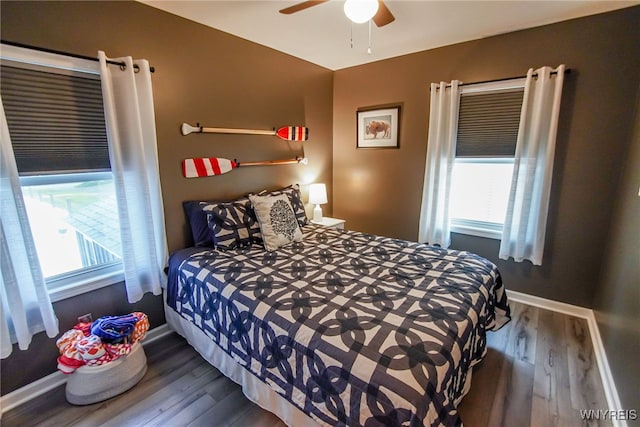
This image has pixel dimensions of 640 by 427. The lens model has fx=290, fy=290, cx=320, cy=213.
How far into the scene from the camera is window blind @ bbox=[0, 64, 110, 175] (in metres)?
1.59

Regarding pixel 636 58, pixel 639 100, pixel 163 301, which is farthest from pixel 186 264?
pixel 636 58

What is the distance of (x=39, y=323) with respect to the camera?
169cm

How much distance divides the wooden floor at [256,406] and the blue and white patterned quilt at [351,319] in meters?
0.25

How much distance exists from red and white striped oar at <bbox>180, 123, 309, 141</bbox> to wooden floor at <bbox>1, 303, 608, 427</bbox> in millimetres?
1719

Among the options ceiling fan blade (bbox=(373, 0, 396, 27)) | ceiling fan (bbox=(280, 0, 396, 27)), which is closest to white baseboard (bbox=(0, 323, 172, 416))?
ceiling fan (bbox=(280, 0, 396, 27))

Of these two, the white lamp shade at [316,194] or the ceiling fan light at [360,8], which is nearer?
the ceiling fan light at [360,8]

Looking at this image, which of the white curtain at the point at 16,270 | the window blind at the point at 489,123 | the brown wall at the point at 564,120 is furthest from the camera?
the window blind at the point at 489,123

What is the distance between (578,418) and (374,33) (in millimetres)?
3019

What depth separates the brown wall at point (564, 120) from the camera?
220 cm

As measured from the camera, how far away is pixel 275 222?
2385mm

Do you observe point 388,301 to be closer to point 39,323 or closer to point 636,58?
point 39,323

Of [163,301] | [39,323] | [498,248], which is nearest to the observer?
[39,323]

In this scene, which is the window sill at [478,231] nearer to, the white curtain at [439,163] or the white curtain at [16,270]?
the white curtain at [439,163]

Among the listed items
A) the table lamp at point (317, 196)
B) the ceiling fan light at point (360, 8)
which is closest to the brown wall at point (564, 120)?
the table lamp at point (317, 196)
